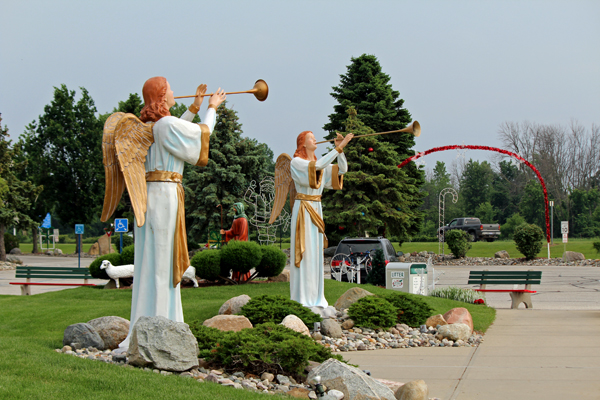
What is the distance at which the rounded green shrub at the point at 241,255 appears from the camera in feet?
45.6

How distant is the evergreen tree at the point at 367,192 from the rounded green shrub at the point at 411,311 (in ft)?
61.2

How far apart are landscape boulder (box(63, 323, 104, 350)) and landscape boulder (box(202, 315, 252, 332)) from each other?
60.3 inches

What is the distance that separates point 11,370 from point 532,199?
58579mm

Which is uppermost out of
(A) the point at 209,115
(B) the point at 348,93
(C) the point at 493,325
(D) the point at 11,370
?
(B) the point at 348,93

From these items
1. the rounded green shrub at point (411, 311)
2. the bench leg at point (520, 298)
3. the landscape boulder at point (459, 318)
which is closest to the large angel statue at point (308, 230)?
the rounded green shrub at point (411, 311)

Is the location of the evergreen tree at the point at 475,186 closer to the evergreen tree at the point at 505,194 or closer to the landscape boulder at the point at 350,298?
the evergreen tree at the point at 505,194

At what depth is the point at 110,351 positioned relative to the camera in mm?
6855

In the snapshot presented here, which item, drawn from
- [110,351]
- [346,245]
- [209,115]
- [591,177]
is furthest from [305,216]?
[591,177]

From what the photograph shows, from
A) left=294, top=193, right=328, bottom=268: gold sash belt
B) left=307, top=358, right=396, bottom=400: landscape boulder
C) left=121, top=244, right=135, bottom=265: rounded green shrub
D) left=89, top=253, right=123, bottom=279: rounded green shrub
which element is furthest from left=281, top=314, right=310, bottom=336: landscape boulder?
left=89, top=253, right=123, bottom=279: rounded green shrub

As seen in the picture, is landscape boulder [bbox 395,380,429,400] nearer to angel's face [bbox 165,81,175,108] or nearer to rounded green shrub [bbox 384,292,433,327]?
angel's face [bbox 165,81,175,108]

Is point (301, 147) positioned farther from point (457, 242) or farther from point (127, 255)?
point (457, 242)

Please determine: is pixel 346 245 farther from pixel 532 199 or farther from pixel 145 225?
pixel 532 199

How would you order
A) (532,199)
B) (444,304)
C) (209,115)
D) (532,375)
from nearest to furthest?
(532,375), (209,115), (444,304), (532,199)

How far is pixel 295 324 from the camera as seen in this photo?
830cm
